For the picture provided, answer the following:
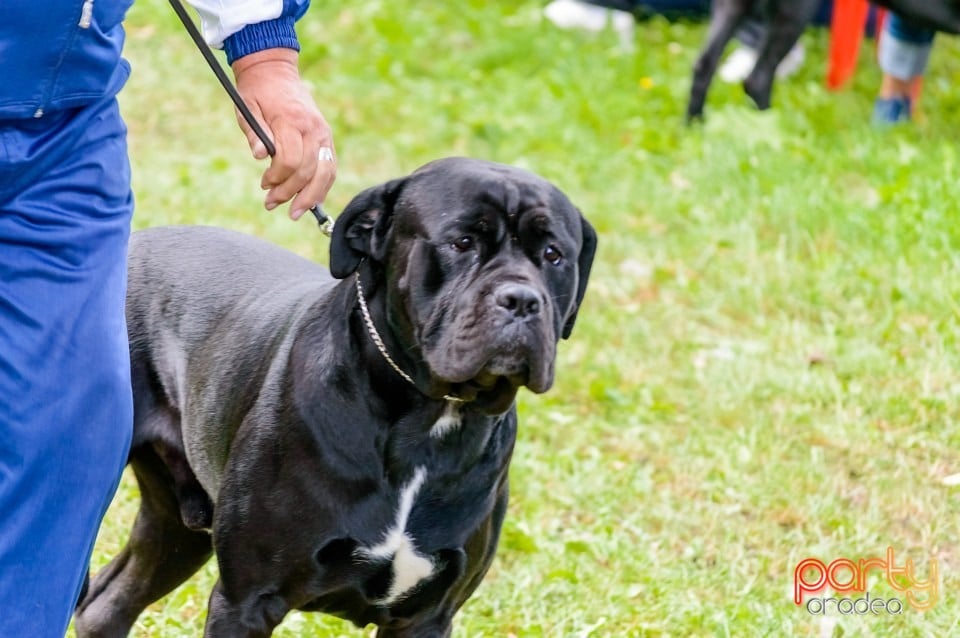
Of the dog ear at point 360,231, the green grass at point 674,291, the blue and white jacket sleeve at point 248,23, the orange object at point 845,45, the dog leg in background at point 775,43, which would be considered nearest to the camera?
the blue and white jacket sleeve at point 248,23

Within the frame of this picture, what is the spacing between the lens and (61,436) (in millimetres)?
2529

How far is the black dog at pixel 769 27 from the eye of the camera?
25.5 feet

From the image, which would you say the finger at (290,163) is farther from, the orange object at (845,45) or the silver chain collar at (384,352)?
the orange object at (845,45)

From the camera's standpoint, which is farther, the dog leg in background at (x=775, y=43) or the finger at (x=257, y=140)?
the dog leg in background at (x=775, y=43)

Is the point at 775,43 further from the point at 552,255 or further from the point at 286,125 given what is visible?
the point at 286,125

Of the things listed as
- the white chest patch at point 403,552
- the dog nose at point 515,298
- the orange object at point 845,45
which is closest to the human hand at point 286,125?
the dog nose at point 515,298

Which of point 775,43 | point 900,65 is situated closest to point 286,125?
point 775,43

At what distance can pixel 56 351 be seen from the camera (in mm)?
2500

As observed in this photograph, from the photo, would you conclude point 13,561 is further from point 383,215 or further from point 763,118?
point 763,118

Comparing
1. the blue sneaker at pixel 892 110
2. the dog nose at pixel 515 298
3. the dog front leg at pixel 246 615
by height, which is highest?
the dog nose at pixel 515 298

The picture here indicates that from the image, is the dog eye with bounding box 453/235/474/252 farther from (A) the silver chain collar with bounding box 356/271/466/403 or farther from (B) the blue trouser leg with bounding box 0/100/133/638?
(B) the blue trouser leg with bounding box 0/100/133/638

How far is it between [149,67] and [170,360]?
6.25 metres

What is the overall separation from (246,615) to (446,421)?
0.56 metres

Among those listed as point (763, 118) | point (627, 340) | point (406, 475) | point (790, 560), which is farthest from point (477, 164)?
point (763, 118)
